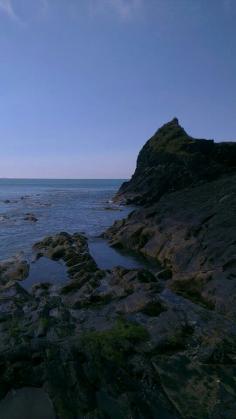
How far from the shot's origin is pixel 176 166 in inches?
2719

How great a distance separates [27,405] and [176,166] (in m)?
63.4

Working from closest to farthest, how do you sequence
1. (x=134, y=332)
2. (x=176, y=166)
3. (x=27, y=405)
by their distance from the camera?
(x=27, y=405), (x=134, y=332), (x=176, y=166)

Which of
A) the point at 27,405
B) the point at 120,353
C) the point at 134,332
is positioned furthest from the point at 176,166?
the point at 27,405

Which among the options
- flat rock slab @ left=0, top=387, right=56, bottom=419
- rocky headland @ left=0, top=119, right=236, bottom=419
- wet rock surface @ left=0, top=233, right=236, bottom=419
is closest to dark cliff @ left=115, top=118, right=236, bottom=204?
rocky headland @ left=0, top=119, right=236, bottom=419

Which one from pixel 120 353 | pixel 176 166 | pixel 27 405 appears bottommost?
pixel 27 405

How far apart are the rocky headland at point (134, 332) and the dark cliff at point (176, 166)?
39.4m

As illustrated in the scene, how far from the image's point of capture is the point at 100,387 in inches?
337

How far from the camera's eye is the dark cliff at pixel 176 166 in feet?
212

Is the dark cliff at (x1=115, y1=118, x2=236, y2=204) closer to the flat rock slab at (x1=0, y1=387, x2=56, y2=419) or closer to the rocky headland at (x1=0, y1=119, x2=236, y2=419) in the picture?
the rocky headland at (x1=0, y1=119, x2=236, y2=419)

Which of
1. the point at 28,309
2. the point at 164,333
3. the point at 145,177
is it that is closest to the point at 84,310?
the point at 28,309

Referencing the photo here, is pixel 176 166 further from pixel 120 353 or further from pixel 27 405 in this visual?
pixel 27 405

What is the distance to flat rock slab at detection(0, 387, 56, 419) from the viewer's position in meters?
7.91

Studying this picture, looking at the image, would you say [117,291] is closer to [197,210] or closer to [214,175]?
[197,210]

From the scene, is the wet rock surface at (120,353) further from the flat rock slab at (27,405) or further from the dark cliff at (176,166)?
the dark cliff at (176,166)
